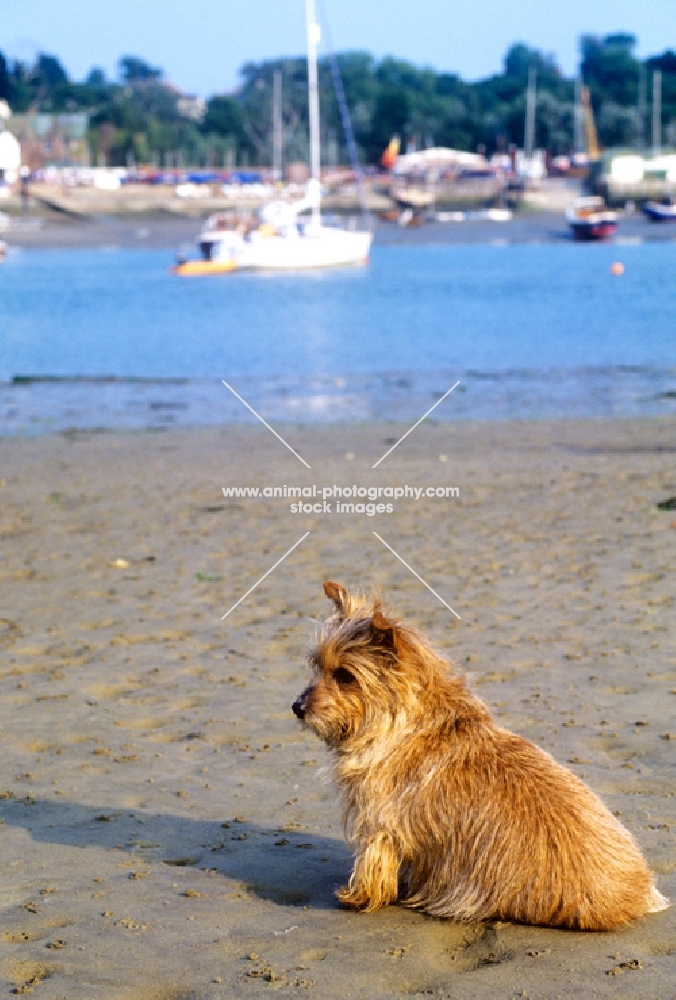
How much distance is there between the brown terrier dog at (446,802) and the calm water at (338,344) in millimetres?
17280

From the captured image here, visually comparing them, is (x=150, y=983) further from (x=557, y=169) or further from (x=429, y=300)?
(x=557, y=169)

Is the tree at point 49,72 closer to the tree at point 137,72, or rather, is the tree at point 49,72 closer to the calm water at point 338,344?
the tree at point 137,72

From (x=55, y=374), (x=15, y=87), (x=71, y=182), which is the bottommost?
(x=55, y=374)

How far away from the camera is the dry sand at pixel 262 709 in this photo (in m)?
3.96

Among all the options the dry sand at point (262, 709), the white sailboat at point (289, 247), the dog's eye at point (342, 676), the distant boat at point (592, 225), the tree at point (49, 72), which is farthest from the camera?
the tree at point (49, 72)

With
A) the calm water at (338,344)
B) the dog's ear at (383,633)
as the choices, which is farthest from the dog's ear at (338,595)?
the calm water at (338,344)

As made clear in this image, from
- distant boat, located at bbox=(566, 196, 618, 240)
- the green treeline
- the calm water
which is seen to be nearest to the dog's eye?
the calm water

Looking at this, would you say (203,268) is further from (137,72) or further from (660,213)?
(137,72)

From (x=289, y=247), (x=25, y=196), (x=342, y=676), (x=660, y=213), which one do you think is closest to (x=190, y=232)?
(x=25, y=196)

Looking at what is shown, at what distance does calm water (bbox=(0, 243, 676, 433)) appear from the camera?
23531mm

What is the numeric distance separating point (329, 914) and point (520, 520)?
764cm

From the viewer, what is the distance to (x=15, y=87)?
152m

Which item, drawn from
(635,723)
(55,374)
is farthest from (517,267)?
(635,723)

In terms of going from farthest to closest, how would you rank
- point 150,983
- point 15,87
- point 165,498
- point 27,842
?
point 15,87 → point 165,498 → point 27,842 → point 150,983
